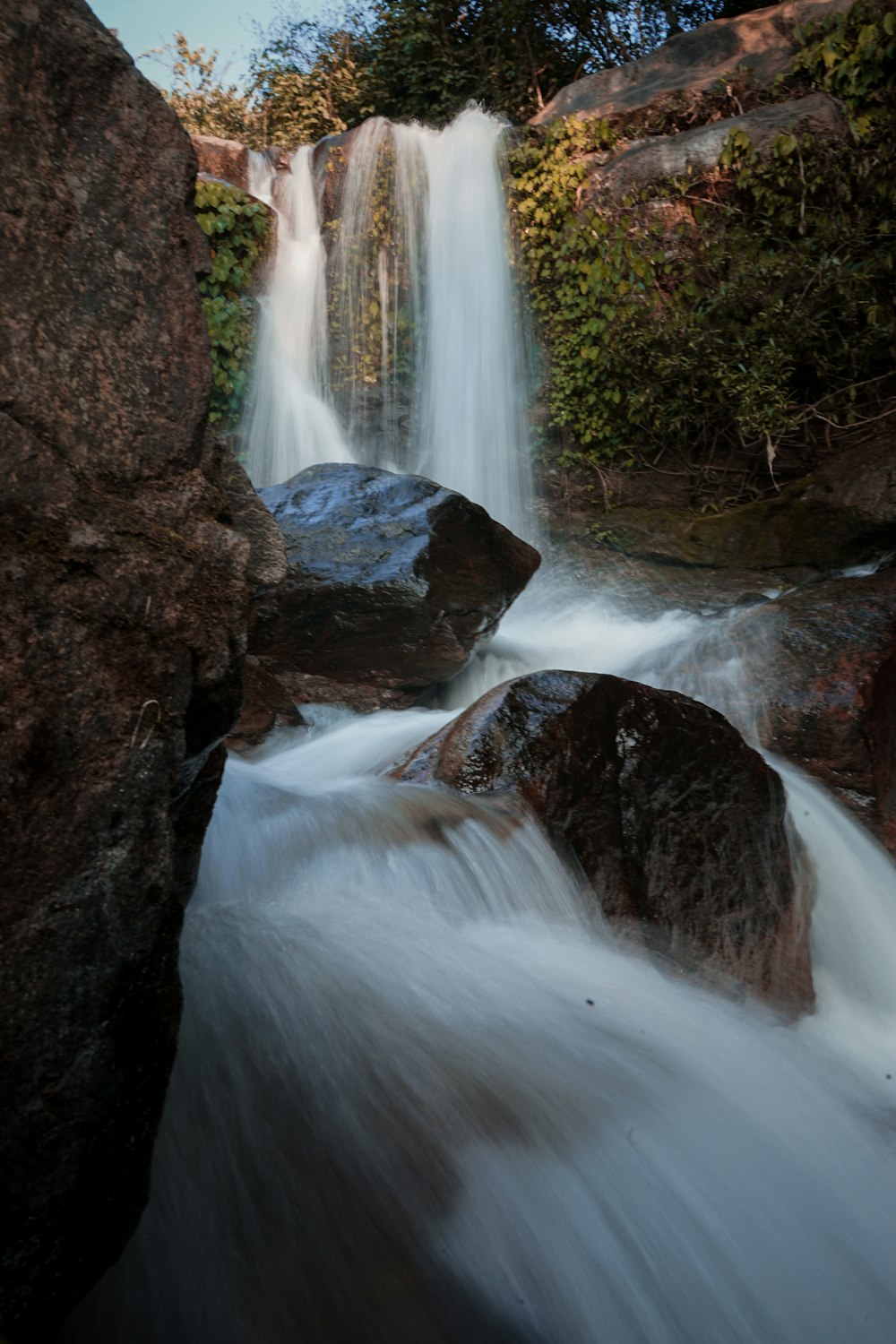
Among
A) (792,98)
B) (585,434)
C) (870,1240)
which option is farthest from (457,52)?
(870,1240)

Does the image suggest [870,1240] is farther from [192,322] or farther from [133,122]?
[133,122]

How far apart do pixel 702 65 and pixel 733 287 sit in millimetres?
3308

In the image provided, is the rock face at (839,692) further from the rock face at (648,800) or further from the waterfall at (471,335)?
the waterfall at (471,335)

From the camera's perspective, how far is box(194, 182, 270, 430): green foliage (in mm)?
10250

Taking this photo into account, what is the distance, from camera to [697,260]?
31.0ft

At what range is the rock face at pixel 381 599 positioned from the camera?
5.68 m

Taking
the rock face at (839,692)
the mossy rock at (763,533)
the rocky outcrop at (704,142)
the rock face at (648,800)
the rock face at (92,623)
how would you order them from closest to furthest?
the rock face at (92,623)
the rock face at (648,800)
the rock face at (839,692)
the mossy rock at (763,533)
the rocky outcrop at (704,142)

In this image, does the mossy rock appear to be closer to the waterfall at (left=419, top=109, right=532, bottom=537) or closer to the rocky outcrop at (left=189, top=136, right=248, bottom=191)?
the waterfall at (left=419, top=109, right=532, bottom=537)

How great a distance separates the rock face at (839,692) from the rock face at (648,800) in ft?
3.91

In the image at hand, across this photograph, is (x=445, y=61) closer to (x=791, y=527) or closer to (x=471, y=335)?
(x=471, y=335)

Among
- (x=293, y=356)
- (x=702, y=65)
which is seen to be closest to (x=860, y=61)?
(x=702, y=65)

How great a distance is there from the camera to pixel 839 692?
194 inches

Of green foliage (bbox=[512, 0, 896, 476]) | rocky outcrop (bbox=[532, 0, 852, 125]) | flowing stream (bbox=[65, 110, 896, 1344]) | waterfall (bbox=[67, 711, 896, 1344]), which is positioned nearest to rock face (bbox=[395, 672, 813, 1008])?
flowing stream (bbox=[65, 110, 896, 1344])

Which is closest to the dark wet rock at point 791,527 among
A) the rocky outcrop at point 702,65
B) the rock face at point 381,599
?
the rock face at point 381,599
